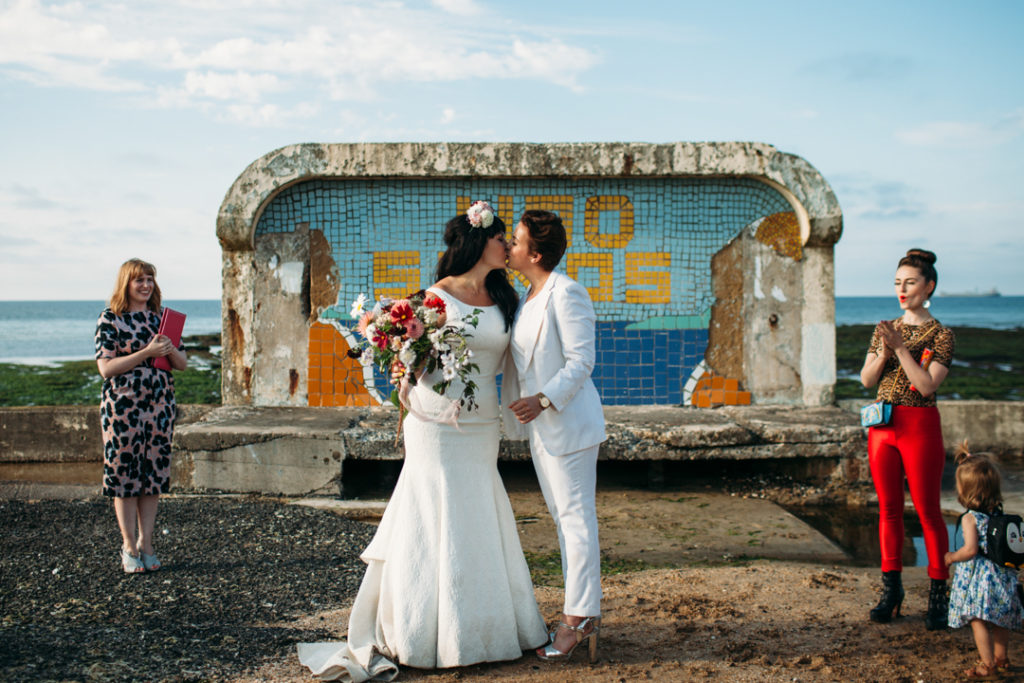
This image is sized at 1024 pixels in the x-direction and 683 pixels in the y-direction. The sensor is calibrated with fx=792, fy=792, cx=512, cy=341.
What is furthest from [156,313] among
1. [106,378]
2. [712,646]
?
[712,646]

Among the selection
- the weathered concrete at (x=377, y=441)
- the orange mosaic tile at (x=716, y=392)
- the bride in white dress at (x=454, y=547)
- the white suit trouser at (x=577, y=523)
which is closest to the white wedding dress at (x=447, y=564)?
the bride in white dress at (x=454, y=547)

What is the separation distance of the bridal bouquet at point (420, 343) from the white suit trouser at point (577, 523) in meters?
0.47

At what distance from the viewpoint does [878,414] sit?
3.88 metres

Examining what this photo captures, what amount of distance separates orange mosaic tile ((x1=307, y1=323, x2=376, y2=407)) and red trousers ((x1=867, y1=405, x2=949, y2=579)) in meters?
4.81

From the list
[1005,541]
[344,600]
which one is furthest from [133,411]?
[1005,541]

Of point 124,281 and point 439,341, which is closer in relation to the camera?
point 439,341

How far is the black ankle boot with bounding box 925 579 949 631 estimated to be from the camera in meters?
3.74

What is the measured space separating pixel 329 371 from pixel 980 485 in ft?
18.2

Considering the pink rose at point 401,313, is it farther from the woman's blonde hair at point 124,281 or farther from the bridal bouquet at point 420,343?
the woman's blonde hair at point 124,281

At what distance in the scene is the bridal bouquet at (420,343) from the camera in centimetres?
320

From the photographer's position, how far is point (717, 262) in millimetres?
7531

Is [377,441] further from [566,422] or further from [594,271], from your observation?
[566,422]

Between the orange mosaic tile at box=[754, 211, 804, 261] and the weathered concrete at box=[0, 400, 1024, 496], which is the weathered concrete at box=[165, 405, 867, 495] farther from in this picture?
the orange mosaic tile at box=[754, 211, 804, 261]

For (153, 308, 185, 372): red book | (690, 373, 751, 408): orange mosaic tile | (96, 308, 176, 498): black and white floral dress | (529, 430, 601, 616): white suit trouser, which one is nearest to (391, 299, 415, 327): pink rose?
(529, 430, 601, 616): white suit trouser
